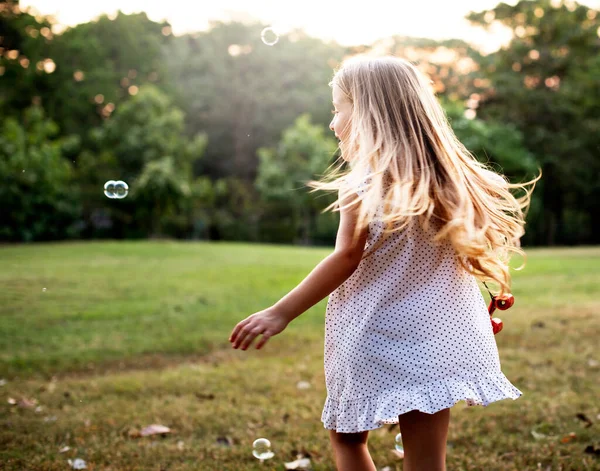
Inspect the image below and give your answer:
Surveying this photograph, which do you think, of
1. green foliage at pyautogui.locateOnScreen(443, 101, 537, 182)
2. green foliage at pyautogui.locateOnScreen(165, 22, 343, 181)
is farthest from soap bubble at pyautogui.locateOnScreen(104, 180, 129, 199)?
green foliage at pyautogui.locateOnScreen(165, 22, 343, 181)

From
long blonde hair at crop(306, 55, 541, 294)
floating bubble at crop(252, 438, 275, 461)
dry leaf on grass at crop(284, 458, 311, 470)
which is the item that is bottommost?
dry leaf on grass at crop(284, 458, 311, 470)

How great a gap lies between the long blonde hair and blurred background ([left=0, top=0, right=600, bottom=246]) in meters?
20.1

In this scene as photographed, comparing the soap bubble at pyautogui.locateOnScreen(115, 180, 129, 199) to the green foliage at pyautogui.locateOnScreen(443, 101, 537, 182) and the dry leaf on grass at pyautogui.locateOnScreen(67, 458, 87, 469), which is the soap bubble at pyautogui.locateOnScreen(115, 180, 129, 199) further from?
the green foliage at pyautogui.locateOnScreen(443, 101, 537, 182)

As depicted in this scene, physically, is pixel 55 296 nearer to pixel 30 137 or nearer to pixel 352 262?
pixel 352 262

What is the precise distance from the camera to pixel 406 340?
6.75 feet

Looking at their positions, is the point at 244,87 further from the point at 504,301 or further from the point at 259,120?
the point at 504,301

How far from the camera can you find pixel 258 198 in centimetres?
3278

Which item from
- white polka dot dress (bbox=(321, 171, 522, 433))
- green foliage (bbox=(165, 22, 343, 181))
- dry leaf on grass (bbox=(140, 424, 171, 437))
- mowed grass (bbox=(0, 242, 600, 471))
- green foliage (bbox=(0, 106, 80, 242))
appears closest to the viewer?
white polka dot dress (bbox=(321, 171, 522, 433))

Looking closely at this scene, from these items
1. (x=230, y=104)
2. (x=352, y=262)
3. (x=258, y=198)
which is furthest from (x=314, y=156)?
(x=352, y=262)

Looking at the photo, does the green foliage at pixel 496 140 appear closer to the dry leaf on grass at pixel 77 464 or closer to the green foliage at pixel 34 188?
the green foliage at pixel 34 188

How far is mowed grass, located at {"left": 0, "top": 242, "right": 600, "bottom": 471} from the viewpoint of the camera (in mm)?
3264

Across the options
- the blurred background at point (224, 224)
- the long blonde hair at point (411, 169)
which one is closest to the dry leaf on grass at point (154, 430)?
the blurred background at point (224, 224)

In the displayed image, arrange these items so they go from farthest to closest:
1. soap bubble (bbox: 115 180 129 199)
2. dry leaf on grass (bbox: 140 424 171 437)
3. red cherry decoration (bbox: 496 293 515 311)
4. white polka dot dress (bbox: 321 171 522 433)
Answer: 1. soap bubble (bbox: 115 180 129 199)
2. dry leaf on grass (bbox: 140 424 171 437)
3. red cherry decoration (bbox: 496 293 515 311)
4. white polka dot dress (bbox: 321 171 522 433)

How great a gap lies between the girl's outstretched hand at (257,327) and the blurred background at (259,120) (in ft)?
65.9
